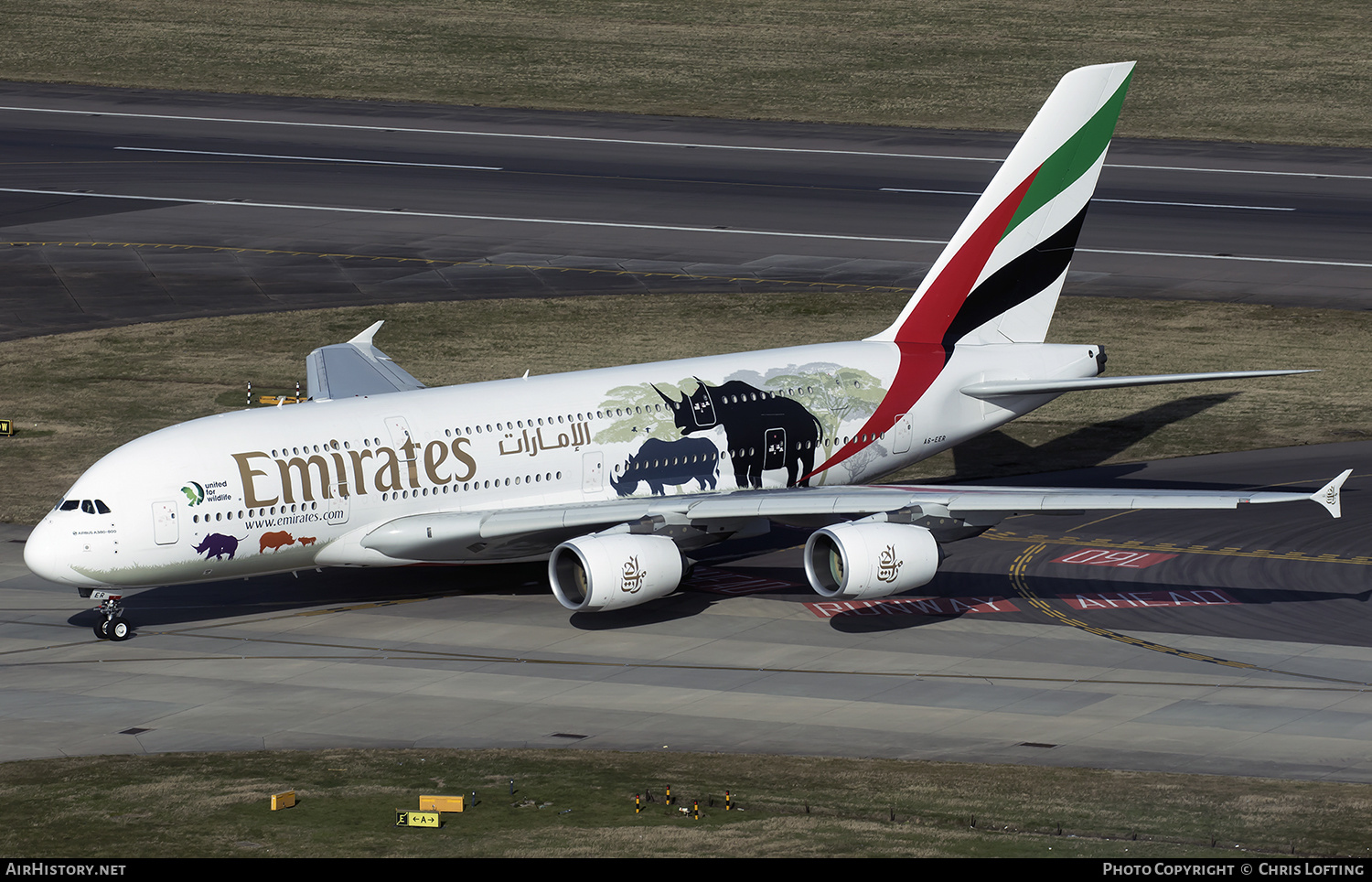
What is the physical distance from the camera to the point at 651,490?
4578 cm

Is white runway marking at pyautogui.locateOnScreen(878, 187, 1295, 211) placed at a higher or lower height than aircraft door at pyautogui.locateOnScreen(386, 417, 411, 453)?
higher

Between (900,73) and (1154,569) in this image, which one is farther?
(900,73)

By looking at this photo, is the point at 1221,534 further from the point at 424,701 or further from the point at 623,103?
the point at 623,103

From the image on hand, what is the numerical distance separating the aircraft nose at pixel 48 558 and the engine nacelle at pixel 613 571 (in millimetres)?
10615

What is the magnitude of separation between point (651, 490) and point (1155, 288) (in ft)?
121

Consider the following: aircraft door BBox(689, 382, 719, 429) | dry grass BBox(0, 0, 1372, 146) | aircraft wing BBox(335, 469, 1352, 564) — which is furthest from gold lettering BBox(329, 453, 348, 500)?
dry grass BBox(0, 0, 1372, 146)

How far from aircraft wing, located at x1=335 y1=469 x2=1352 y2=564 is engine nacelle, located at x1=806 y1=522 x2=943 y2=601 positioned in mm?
681

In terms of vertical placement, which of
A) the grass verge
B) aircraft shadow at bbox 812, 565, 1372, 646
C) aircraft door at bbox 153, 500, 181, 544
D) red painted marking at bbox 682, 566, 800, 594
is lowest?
the grass verge

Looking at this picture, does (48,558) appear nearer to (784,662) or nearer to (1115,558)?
(784,662)

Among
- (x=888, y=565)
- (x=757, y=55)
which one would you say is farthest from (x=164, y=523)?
(x=757, y=55)

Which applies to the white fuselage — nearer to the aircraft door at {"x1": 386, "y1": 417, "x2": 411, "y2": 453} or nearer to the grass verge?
the aircraft door at {"x1": 386, "y1": 417, "x2": 411, "y2": 453}

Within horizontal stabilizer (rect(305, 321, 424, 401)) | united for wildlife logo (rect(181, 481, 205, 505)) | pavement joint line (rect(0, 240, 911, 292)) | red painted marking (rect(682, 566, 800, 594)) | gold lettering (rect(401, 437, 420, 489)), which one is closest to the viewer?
united for wildlife logo (rect(181, 481, 205, 505))

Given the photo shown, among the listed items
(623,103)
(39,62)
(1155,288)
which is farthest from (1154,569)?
(39,62)

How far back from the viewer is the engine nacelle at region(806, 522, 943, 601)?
1592 inches
